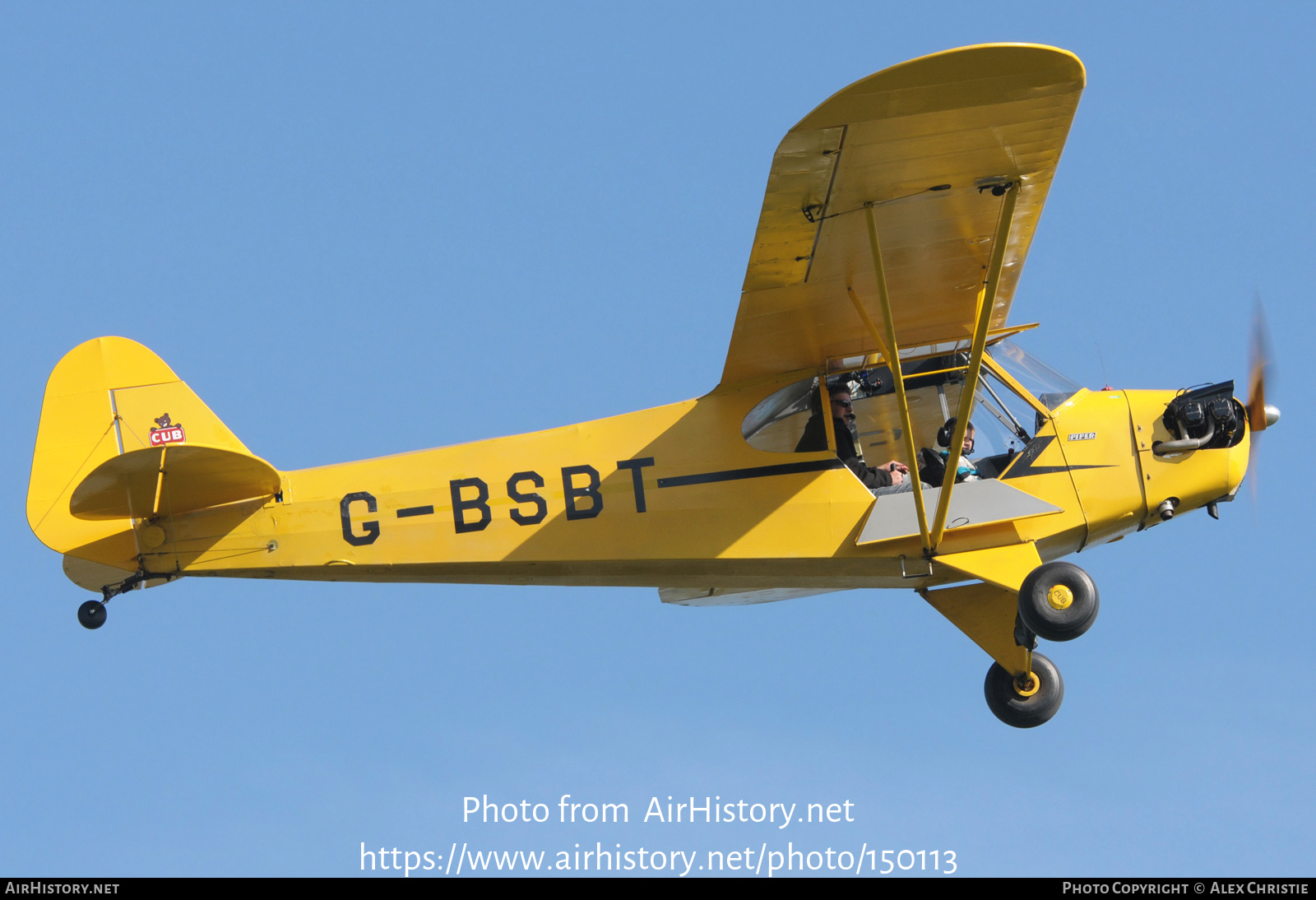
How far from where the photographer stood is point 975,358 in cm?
830

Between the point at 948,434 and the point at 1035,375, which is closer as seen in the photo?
the point at 948,434

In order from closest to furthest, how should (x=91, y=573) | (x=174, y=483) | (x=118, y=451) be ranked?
(x=174, y=483) < (x=91, y=573) < (x=118, y=451)

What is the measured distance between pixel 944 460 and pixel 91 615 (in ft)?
19.3

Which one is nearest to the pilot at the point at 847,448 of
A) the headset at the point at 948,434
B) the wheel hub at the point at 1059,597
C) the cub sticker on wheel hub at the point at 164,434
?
the headset at the point at 948,434

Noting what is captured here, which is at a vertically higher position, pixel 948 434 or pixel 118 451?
pixel 118 451

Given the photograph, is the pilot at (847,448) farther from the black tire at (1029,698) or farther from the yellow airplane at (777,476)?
the black tire at (1029,698)

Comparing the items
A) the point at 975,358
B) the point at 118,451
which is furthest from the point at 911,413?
the point at 118,451

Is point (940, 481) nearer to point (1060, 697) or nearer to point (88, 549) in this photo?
point (1060, 697)

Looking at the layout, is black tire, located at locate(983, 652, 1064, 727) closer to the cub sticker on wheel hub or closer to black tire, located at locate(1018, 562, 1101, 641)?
black tire, located at locate(1018, 562, 1101, 641)

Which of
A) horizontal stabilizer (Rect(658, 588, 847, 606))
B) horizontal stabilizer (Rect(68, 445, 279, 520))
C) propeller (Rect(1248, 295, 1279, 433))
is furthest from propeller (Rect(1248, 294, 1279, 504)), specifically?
horizontal stabilizer (Rect(68, 445, 279, 520))

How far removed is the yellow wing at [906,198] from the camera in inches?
279

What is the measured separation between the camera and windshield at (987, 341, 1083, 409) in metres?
9.48

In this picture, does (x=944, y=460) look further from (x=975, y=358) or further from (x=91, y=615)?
(x=91, y=615)

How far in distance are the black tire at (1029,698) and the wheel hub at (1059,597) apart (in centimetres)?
173
